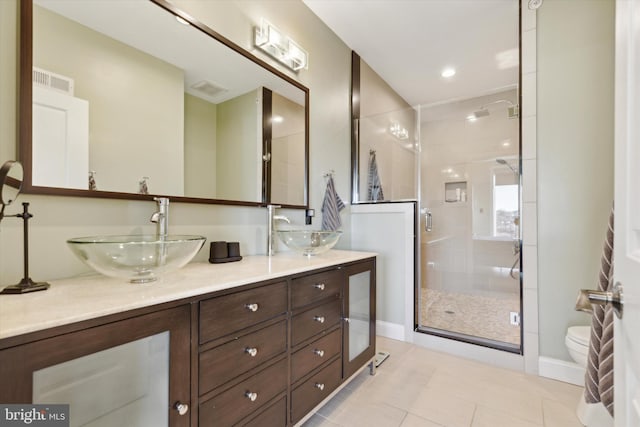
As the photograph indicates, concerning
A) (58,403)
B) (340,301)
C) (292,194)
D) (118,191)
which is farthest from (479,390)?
(118,191)

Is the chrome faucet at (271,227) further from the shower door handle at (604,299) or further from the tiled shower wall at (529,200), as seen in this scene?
the tiled shower wall at (529,200)

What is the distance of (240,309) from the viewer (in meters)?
1.04

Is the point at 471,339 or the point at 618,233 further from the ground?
the point at 618,233

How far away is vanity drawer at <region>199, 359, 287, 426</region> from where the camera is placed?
956 mm

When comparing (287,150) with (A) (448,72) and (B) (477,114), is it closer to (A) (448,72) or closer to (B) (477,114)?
(B) (477,114)

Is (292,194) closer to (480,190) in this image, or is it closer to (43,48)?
(43,48)

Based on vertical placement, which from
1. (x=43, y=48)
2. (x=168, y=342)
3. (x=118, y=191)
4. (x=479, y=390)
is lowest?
(x=479, y=390)

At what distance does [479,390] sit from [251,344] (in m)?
1.53

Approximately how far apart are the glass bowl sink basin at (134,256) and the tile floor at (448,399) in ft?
3.69

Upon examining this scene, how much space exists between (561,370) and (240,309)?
7.02 feet

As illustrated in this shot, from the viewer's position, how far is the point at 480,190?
8.46ft

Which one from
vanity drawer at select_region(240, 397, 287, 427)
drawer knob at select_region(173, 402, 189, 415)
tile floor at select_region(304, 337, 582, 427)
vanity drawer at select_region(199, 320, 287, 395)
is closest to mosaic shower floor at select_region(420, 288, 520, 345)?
tile floor at select_region(304, 337, 582, 427)

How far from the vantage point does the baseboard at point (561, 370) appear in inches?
71.7

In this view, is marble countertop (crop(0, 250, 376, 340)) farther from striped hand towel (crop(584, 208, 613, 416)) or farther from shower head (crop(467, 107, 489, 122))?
shower head (crop(467, 107, 489, 122))
